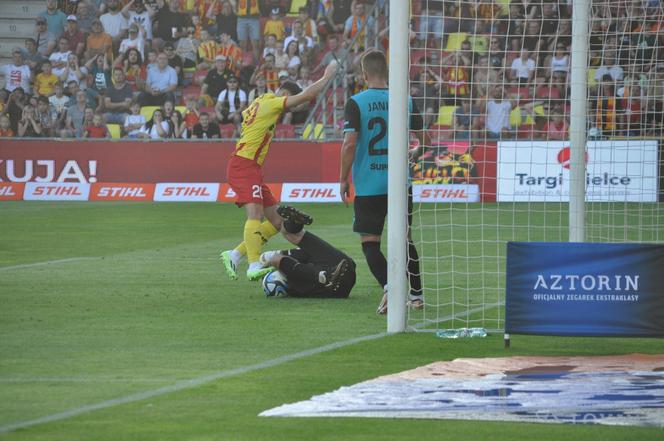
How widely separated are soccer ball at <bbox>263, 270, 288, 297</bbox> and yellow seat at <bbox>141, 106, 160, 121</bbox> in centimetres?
1900

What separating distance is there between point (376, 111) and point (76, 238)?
899cm

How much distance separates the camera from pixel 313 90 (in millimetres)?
12016

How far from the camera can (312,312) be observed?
10.9m

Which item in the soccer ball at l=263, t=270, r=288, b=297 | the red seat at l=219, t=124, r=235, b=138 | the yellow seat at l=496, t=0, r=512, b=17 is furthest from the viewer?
the red seat at l=219, t=124, r=235, b=138

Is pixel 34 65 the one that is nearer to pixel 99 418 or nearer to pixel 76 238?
pixel 76 238

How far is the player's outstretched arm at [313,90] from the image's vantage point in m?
11.7

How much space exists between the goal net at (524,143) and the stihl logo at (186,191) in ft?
16.3

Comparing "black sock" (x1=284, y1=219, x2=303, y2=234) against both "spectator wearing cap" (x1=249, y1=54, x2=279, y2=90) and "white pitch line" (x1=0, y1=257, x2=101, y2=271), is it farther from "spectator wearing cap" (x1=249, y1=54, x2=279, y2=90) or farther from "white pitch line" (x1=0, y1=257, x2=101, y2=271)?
"spectator wearing cap" (x1=249, y1=54, x2=279, y2=90)

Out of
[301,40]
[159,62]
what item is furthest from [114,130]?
[301,40]

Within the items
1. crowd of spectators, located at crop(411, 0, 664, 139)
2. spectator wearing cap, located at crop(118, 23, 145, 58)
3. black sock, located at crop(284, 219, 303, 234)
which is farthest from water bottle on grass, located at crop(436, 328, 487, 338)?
spectator wearing cap, located at crop(118, 23, 145, 58)

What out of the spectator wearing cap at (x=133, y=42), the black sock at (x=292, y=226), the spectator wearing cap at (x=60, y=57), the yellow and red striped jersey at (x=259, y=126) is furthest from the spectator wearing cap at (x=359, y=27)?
the black sock at (x=292, y=226)

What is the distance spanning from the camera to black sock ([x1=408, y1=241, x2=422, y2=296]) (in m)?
10.4

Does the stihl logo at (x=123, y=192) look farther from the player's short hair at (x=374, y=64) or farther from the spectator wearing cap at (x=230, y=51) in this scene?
the player's short hair at (x=374, y=64)

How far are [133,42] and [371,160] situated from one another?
22.2 meters
